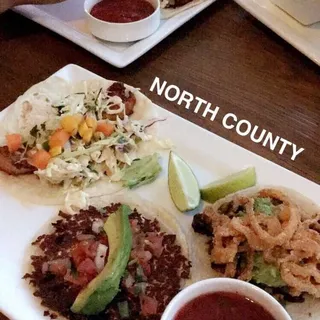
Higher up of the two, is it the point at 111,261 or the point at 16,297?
the point at 111,261

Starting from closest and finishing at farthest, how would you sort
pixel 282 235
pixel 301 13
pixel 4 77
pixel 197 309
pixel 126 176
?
1. pixel 197 309
2. pixel 282 235
3. pixel 126 176
4. pixel 4 77
5. pixel 301 13

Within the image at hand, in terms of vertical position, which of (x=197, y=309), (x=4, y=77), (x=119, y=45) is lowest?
(x=4, y=77)

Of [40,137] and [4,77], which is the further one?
[4,77]

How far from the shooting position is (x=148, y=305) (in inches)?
69.9

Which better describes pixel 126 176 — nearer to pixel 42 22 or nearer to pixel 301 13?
pixel 42 22

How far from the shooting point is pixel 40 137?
229cm

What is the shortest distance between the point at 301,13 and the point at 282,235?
138 cm

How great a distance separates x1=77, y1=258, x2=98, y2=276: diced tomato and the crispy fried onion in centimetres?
36

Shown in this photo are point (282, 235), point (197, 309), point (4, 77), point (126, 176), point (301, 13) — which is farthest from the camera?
point (301, 13)

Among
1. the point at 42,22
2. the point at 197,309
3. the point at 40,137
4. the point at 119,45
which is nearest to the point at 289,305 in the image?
the point at 197,309

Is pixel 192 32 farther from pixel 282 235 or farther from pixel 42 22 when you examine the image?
pixel 282 235

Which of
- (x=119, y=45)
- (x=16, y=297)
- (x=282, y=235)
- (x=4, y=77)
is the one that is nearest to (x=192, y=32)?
(x=119, y=45)

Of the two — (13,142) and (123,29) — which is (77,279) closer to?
(13,142)

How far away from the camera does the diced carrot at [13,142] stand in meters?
2.25
